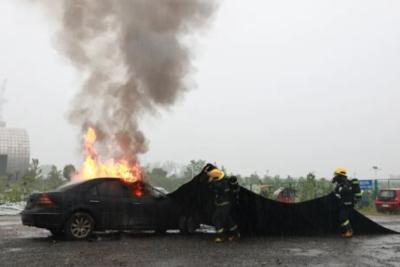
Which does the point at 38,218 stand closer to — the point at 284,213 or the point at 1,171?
the point at 284,213

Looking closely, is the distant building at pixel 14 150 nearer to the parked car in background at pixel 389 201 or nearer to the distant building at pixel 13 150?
the distant building at pixel 13 150

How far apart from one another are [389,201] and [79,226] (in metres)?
16.2

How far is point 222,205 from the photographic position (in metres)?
10.2

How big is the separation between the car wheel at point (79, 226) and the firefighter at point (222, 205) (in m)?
2.83

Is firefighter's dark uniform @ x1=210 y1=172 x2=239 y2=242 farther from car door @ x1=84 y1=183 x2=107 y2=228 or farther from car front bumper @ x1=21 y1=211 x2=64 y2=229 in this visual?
car front bumper @ x1=21 y1=211 x2=64 y2=229

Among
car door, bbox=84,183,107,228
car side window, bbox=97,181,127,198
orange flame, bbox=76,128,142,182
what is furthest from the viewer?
orange flame, bbox=76,128,142,182

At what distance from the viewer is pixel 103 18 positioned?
1345 cm

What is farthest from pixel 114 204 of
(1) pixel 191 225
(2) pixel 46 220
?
(1) pixel 191 225

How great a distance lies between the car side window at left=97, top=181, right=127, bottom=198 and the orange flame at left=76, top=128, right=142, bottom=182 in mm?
1258

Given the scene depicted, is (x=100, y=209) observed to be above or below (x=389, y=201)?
below

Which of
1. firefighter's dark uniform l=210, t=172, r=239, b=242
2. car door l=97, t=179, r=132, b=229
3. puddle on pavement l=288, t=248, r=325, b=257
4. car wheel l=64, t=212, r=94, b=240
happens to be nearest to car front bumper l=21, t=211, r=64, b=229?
car wheel l=64, t=212, r=94, b=240

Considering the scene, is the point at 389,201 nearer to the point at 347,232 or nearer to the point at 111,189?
the point at 347,232

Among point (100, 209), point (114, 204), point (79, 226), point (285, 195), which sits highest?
point (285, 195)

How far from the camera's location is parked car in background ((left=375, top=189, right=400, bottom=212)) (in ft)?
68.0
